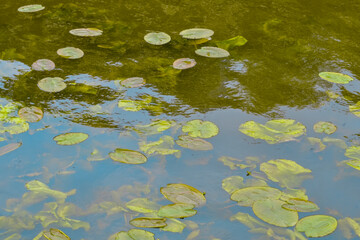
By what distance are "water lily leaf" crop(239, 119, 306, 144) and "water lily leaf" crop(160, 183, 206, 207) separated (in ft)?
1.30

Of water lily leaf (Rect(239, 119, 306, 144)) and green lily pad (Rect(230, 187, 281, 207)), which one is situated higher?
water lily leaf (Rect(239, 119, 306, 144))

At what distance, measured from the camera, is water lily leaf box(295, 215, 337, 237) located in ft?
3.83

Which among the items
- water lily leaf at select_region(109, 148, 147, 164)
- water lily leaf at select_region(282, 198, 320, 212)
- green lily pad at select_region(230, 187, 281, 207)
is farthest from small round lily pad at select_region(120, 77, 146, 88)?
water lily leaf at select_region(282, 198, 320, 212)

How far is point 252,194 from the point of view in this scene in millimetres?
1297

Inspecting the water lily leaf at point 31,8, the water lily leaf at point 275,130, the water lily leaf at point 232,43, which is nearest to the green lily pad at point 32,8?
the water lily leaf at point 31,8

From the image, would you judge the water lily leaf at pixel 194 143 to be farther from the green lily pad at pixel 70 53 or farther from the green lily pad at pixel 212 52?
the green lily pad at pixel 70 53

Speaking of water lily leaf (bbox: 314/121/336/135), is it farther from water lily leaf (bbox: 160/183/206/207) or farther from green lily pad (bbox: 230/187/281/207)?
water lily leaf (bbox: 160/183/206/207)

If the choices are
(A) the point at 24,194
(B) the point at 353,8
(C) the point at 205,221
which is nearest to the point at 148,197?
(C) the point at 205,221

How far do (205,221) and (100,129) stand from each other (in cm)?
63

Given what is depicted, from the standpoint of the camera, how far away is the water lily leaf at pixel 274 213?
1.19m

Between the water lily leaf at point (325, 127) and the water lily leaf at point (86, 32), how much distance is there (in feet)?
4.50

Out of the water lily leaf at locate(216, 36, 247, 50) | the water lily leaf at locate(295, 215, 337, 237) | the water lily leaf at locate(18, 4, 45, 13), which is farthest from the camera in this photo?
the water lily leaf at locate(18, 4, 45, 13)

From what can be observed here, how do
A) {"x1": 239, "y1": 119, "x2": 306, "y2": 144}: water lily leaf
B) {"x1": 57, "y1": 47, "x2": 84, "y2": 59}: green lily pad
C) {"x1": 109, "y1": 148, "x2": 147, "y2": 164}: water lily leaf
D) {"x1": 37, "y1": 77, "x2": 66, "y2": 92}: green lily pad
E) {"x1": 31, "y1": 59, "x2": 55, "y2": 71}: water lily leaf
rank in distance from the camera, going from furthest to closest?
1. {"x1": 57, "y1": 47, "x2": 84, "y2": 59}: green lily pad
2. {"x1": 31, "y1": 59, "x2": 55, "y2": 71}: water lily leaf
3. {"x1": 37, "y1": 77, "x2": 66, "y2": 92}: green lily pad
4. {"x1": 239, "y1": 119, "x2": 306, "y2": 144}: water lily leaf
5. {"x1": 109, "y1": 148, "x2": 147, "y2": 164}: water lily leaf

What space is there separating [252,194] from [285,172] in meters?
0.18
